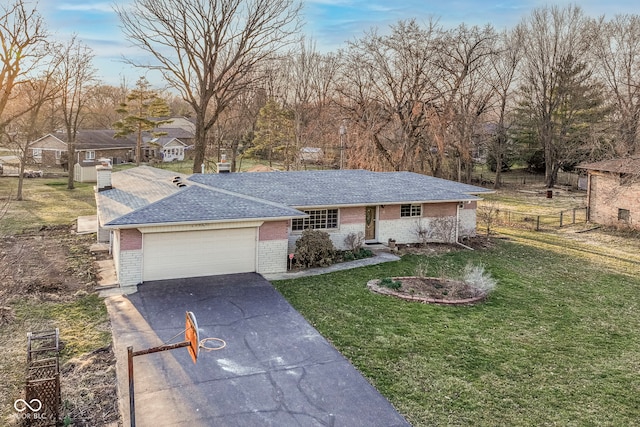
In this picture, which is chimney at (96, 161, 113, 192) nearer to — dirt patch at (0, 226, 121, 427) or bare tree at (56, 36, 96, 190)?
dirt patch at (0, 226, 121, 427)

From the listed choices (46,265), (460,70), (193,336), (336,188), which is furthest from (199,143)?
(193,336)

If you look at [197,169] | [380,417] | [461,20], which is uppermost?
[461,20]

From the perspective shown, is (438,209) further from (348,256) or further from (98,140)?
(98,140)

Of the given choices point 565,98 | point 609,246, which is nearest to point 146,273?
point 609,246

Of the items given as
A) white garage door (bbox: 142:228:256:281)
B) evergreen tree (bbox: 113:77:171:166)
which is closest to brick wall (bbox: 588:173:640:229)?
white garage door (bbox: 142:228:256:281)

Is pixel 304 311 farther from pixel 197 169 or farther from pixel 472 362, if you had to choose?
pixel 197 169

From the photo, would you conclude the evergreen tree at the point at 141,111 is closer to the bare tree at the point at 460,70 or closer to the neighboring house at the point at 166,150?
the neighboring house at the point at 166,150

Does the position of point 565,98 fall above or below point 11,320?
above
